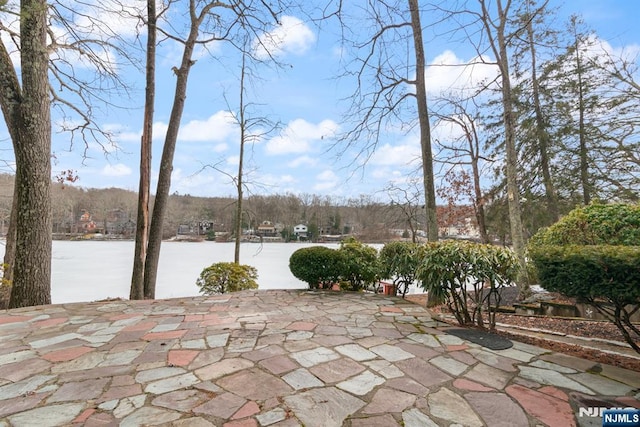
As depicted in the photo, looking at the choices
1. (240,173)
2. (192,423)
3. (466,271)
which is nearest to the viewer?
(192,423)

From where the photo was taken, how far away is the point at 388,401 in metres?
1.61

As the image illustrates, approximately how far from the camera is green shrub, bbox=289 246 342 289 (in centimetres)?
508

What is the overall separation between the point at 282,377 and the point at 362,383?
50cm

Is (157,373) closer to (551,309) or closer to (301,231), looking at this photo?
(551,309)

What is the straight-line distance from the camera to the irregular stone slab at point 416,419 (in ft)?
4.64

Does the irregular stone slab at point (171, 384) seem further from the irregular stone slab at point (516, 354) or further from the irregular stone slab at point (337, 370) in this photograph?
the irregular stone slab at point (516, 354)

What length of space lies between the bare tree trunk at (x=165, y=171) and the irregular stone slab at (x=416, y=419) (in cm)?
503

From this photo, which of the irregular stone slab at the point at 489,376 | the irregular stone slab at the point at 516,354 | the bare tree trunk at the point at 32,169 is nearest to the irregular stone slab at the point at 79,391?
the irregular stone slab at the point at 489,376

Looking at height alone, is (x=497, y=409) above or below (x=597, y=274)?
below

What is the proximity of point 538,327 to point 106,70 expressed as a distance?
7.29m

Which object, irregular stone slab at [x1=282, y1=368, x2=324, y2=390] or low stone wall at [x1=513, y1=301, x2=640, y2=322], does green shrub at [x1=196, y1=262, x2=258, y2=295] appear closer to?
irregular stone slab at [x1=282, y1=368, x2=324, y2=390]

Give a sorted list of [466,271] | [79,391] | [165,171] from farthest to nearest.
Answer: [165,171], [466,271], [79,391]

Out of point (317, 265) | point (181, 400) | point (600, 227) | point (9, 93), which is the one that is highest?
point (9, 93)

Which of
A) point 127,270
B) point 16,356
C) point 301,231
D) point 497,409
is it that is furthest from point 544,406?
point 301,231
